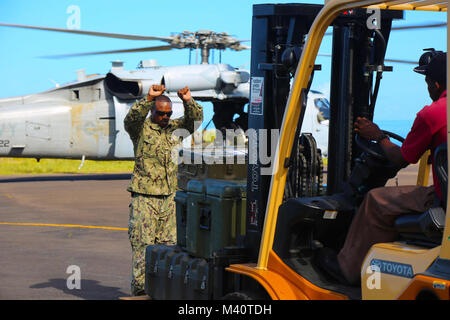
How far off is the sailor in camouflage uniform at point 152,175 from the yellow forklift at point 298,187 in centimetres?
120

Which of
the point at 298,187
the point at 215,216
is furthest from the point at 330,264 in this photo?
the point at 215,216

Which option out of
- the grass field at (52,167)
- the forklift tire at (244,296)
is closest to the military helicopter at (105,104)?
the grass field at (52,167)

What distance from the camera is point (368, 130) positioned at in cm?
442

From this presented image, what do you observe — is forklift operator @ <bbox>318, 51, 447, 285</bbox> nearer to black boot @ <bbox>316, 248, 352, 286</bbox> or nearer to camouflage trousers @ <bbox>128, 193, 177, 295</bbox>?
black boot @ <bbox>316, 248, 352, 286</bbox>

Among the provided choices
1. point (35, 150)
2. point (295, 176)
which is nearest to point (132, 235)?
point (295, 176)

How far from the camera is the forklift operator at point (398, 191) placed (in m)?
3.92

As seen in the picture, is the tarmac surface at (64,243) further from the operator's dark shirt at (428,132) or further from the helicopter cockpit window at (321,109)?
the helicopter cockpit window at (321,109)

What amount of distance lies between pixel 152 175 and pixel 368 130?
315 centimetres

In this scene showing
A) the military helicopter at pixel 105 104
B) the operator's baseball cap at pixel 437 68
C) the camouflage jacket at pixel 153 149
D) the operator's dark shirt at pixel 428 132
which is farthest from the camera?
the military helicopter at pixel 105 104

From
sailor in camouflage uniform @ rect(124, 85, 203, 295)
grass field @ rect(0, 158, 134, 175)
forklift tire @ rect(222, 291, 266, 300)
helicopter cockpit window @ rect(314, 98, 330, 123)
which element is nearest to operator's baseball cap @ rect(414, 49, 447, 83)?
forklift tire @ rect(222, 291, 266, 300)

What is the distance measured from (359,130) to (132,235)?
10.5 ft

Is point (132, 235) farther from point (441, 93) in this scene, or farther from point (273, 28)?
point (441, 93)

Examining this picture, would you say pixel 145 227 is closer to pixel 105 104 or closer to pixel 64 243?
pixel 64 243

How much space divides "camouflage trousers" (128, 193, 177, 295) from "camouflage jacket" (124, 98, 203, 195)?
100mm
